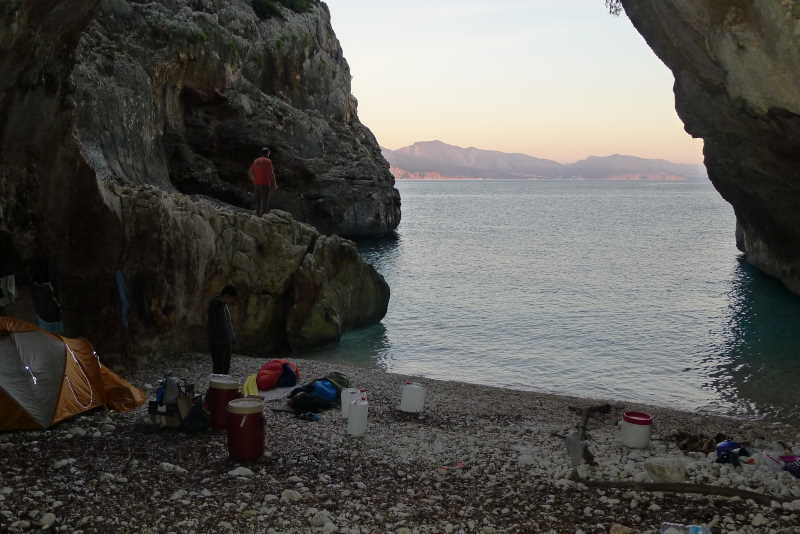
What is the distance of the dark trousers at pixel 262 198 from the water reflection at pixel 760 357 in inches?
519

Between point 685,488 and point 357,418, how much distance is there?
187 inches

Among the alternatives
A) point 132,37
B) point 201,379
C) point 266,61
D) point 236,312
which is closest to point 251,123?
point 266,61

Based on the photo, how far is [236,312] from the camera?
19.4 meters

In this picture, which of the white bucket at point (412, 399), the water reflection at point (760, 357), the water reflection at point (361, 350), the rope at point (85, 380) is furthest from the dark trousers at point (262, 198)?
the water reflection at point (760, 357)

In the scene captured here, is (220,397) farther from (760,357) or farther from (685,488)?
(760,357)

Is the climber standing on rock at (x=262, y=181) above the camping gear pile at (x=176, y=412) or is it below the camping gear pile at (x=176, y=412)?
above

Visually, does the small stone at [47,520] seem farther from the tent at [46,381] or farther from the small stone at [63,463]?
the tent at [46,381]

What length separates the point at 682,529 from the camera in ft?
24.2

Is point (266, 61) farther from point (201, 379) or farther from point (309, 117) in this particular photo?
point (201, 379)

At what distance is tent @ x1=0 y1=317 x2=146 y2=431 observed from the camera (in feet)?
33.2

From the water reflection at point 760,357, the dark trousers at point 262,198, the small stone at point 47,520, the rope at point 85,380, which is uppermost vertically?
the dark trousers at point 262,198

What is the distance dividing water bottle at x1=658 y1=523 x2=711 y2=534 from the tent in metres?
8.03

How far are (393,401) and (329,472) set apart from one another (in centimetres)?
497

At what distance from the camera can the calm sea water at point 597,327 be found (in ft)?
64.5
